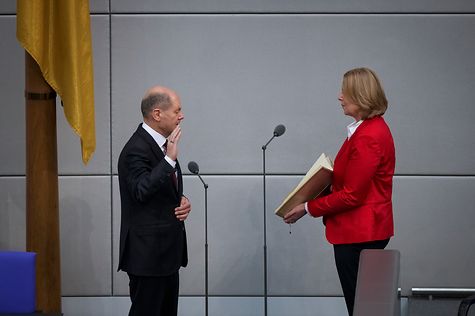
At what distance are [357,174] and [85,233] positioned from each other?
2249mm

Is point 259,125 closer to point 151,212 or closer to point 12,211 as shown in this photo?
point 12,211

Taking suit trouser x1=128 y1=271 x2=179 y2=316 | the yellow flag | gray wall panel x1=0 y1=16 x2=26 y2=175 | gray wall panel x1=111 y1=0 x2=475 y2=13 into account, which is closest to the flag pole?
the yellow flag

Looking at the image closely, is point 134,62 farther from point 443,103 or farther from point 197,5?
point 443,103

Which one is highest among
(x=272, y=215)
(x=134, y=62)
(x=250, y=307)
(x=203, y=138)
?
(x=134, y=62)

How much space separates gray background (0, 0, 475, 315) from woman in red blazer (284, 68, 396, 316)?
1470 millimetres

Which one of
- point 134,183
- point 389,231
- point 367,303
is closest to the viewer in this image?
point 367,303

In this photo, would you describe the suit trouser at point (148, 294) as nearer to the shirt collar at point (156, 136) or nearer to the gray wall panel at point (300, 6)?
the shirt collar at point (156, 136)

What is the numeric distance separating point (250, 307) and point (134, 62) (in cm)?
168

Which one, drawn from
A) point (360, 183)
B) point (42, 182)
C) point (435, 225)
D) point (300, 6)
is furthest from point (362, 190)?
point (300, 6)

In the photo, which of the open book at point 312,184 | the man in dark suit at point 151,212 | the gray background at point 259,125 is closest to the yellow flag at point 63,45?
the man in dark suit at point 151,212

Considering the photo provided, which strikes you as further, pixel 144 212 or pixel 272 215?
pixel 272 215

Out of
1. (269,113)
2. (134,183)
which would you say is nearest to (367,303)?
(134,183)

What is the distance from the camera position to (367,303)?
7.95 feet

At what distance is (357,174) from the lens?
173 inches
